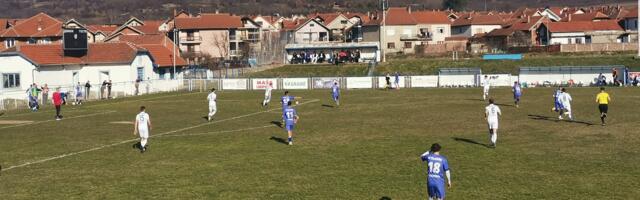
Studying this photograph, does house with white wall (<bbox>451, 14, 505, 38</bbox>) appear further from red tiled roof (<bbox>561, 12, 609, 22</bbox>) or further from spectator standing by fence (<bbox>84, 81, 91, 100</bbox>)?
spectator standing by fence (<bbox>84, 81, 91, 100</bbox>)

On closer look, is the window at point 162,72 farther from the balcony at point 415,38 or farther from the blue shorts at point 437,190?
the blue shorts at point 437,190

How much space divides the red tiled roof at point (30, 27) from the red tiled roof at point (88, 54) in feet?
136

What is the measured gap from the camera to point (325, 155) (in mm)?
24547

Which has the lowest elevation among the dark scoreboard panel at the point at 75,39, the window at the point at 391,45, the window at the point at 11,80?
the window at the point at 11,80

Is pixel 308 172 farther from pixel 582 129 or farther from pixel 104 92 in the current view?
pixel 104 92

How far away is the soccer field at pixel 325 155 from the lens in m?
18.7

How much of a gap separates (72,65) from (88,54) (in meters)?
3.00

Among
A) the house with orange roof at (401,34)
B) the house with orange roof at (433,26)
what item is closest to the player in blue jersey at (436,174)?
the house with orange roof at (401,34)

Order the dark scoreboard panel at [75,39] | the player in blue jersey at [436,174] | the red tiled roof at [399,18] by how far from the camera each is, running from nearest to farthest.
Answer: the player in blue jersey at [436,174], the dark scoreboard panel at [75,39], the red tiled roof at [399,18]

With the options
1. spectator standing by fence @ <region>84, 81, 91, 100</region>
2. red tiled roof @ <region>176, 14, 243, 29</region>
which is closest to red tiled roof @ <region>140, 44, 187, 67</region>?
spectator standing by fence @ <region>84, 81, 91, 100</region>

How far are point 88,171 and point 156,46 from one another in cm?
5524

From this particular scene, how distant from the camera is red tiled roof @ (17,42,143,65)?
58.4 metres

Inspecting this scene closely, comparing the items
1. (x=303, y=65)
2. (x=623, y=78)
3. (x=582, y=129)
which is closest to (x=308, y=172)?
(x=582, y=129)

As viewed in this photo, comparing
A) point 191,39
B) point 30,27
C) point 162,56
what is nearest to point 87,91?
point 162,56
